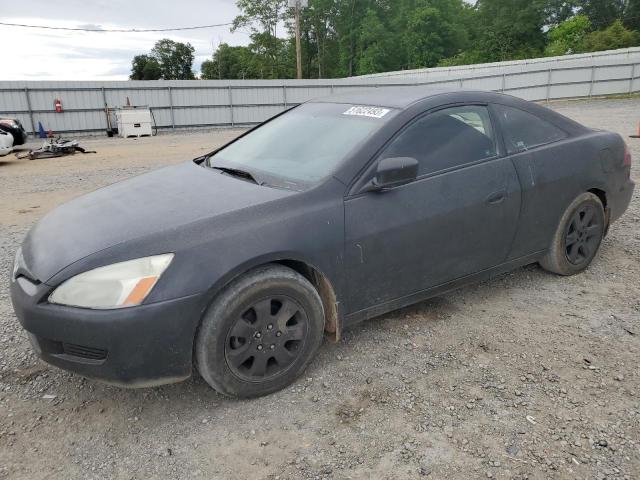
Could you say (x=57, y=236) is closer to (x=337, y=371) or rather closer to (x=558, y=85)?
(x=337, y=371)

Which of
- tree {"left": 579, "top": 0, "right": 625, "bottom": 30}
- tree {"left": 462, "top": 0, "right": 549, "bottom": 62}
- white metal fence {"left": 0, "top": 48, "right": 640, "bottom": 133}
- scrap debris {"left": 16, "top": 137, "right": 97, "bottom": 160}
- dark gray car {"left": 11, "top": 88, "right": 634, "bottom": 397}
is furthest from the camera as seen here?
tree {"left": 579, "top": 0, "right": 625, "bottom": 30}

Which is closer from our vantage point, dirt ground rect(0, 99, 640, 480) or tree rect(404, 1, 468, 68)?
dirt ground rect(0, 99, 640, 480)

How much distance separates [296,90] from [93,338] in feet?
76.8

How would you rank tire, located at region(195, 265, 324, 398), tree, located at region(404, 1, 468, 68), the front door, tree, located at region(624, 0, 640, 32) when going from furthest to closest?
tree, located at region(404, 1, 468, 68) → tree, located at region(624, 0, 640, 32) → the front door → tire, located at region(195, 265, 324, 398)

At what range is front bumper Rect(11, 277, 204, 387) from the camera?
226cm

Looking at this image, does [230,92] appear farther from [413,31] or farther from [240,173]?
[413,31]

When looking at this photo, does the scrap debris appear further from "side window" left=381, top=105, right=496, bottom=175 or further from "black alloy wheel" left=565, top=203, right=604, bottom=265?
"black alloy wheel" left=565, top=203, right=604, bottom=265

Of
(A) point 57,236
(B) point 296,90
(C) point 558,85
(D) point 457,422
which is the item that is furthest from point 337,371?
(C) point 558,85

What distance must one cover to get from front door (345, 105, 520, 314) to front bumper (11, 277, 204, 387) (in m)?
0.97

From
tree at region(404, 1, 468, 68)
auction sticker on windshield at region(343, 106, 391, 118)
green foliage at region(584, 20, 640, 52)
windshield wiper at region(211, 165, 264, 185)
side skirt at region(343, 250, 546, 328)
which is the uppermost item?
tree at region(404, 1, 468, 68)

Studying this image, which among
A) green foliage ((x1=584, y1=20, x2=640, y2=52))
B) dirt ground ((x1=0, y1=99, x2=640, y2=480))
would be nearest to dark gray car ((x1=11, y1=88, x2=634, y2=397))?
dirt ground ((x1=0, y1=99, x2=640, y2=480))

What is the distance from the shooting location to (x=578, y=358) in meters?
2.97

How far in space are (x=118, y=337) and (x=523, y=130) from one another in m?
2.95

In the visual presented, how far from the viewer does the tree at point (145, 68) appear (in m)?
77.4
